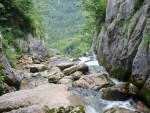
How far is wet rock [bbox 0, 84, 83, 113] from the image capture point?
10.1 metres

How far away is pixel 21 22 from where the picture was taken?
103ft

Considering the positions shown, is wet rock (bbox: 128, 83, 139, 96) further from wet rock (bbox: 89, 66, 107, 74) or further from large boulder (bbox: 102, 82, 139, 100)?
wet rock (bbox: 89, 66, 107, 74)

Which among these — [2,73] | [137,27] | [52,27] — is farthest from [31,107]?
[52,27]

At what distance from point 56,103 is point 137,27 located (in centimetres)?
760

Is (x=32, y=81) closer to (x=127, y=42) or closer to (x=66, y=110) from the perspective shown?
(x=127, y=42)

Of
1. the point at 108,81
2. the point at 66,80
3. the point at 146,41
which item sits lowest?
the point at 66,80

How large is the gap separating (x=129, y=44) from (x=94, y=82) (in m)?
2.98

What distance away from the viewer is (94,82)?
15.6m

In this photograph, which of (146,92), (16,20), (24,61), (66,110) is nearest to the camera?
(66,110)

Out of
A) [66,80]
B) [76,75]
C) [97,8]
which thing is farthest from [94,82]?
[97,8]

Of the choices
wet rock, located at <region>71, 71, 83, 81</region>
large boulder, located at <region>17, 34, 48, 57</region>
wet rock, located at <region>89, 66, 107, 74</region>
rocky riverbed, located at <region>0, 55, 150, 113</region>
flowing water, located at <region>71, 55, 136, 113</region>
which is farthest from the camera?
large boulder, located at <region>17, 34, 48, 57</region>

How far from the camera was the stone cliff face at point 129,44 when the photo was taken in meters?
Answer: 13.6

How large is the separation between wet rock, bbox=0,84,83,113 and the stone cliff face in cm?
386

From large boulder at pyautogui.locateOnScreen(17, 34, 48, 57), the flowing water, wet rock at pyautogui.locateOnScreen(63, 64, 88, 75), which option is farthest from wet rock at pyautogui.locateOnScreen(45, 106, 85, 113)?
large boulder at pyautogui.locateOnScreen(17, 34, 48, 57)
